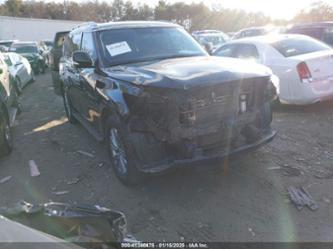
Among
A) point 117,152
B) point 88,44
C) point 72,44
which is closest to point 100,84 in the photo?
point 117,152

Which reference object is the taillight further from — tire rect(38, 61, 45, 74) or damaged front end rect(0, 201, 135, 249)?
tire rect(38, 61, 45, 74)

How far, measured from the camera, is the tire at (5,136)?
624cm

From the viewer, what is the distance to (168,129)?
13.1 ft

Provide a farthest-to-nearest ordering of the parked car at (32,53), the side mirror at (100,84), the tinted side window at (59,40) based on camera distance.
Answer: the parked car at (32,53), the tinted side window at (59,40), the side mirror at (100,84)

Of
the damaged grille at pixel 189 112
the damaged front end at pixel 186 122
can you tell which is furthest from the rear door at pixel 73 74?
the damaged grille at pixel 189 112

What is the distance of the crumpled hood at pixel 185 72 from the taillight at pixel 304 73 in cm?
251

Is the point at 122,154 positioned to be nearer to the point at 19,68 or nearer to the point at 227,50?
the point at 227,50

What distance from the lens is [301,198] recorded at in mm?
4199

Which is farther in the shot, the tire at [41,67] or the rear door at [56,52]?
the tire at [41,67]

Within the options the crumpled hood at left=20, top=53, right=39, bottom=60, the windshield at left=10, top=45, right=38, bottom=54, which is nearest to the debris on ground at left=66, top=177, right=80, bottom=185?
the crumpled hood at left=20, top=53, right=39, bottom=60

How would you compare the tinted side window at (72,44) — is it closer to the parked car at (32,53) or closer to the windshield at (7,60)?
the windshield at (7,60)

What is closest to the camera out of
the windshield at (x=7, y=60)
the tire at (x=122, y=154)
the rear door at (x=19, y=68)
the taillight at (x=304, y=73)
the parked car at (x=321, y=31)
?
the tire at (x=122, y=154)

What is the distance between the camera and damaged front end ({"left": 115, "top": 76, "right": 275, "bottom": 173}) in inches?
157

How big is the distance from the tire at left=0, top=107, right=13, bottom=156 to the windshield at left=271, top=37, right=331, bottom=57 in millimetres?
5180
